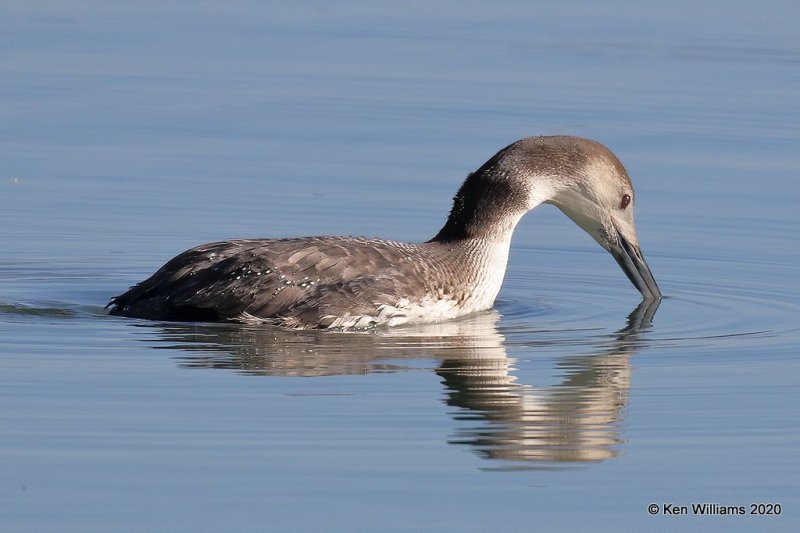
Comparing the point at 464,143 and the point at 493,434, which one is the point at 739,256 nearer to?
the point at 464,143

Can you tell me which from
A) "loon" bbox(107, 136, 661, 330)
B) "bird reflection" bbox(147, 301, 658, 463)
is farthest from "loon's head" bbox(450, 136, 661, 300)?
"bird reflection" bbox(147, 301, 658, 463)

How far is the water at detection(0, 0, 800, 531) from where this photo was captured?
774 centimetres

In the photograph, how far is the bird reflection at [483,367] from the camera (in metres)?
8.43

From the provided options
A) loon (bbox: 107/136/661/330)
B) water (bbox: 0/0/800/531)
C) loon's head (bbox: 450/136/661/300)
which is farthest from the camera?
loon's head (bbox: 450/136/661/300)

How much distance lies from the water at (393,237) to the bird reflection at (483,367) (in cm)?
3

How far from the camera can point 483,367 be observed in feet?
32.5

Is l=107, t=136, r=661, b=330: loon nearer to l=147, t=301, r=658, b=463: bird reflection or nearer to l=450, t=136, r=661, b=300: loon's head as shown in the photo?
l=450, t=136, r=661, b=300: loon's head

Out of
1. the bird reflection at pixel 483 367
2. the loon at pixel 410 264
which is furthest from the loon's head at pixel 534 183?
the bird reflection at pixel 483 367

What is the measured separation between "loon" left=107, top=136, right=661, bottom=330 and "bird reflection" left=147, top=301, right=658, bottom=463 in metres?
0.12

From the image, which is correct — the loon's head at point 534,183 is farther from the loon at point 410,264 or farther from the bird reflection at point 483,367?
the bird reflection at point 483,367

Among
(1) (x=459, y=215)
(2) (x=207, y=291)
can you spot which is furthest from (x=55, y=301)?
(1) (x=459, y=215)

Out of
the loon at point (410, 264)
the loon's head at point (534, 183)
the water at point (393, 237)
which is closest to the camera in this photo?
the water at point (393, 237)

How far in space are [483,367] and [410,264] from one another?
4.18 feet

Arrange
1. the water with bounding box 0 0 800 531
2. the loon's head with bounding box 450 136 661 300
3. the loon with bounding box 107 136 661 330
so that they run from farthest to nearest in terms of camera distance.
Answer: the loon's head with bounding box 450 136 661 300 → the loon with bounding box 107 136 661 330 → the water with bounding box 0 0 800 531
